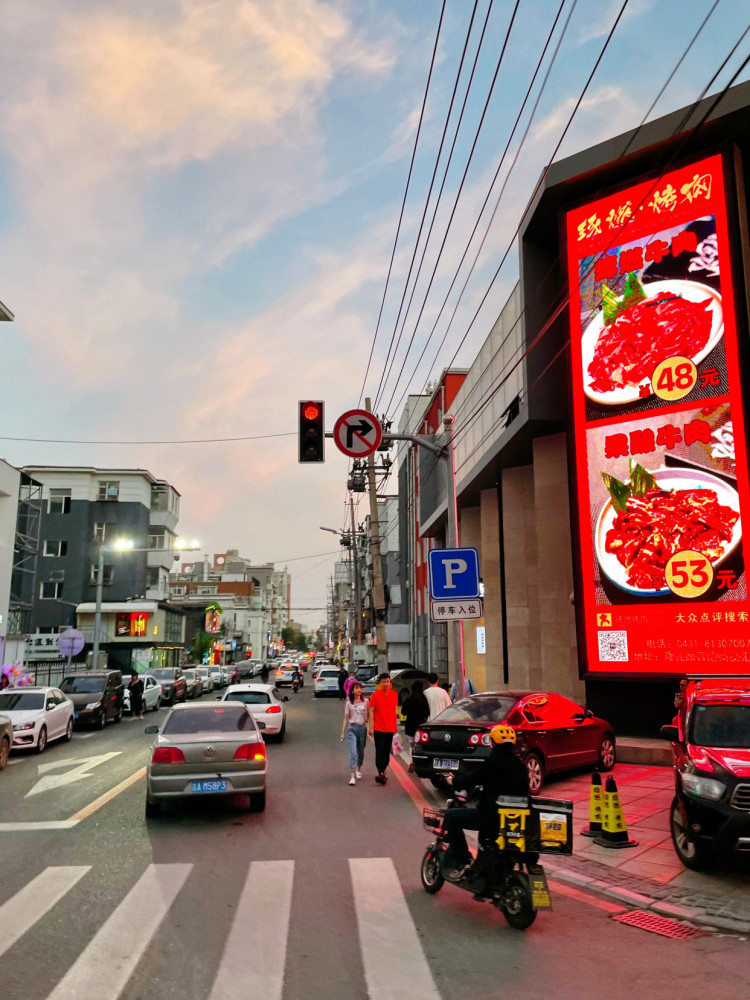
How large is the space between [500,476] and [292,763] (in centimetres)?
1604

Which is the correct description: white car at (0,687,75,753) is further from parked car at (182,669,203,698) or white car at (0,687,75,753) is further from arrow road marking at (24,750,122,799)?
parked car at (182,669,203,698)


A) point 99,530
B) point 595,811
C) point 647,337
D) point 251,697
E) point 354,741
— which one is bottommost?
point 595,811

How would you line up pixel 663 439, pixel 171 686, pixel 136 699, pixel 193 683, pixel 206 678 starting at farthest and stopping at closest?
pixel 206 678
pixel 193 683
pixel 171 686
pixel 136 699
pixel 663 439

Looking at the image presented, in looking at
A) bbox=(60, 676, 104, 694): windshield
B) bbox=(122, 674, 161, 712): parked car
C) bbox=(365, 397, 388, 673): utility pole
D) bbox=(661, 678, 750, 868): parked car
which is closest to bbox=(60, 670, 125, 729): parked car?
bbox=(60, 676, 104, 694): windshield

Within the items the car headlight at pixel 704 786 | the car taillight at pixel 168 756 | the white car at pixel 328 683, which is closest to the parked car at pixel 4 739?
the car taillight at pixel 168 756

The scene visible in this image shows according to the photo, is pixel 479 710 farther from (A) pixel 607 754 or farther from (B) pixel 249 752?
(A) pixel 607 754

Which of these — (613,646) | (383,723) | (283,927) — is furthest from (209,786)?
(613,646)

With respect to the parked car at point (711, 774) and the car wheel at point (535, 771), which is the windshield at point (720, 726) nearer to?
the parked car at point (711, 774)

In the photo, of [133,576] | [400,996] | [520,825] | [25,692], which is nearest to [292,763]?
[25,692]

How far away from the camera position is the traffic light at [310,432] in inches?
520

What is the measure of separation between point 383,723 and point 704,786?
22.6 feet

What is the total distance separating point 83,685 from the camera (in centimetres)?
2670

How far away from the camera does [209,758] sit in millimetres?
10883

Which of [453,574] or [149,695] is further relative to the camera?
[149,695]
